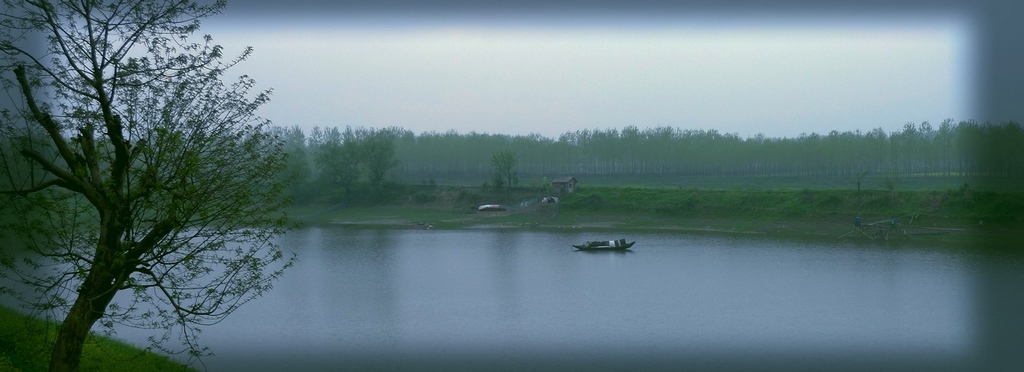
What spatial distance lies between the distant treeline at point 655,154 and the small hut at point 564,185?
63mm

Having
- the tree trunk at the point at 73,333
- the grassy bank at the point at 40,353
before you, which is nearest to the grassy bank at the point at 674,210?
the grassy bank at the point at 40,353

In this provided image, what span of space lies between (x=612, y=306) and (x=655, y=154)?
8.19 ft

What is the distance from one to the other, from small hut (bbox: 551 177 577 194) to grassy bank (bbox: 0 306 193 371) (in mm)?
4590

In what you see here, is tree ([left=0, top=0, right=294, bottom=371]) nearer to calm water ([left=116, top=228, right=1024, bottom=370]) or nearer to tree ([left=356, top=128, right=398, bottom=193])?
calm water ([left=116, top=228, right=1024, bottom=370])

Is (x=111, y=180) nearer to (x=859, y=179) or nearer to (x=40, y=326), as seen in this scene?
(x=40, y=326)

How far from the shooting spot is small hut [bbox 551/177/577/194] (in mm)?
7113

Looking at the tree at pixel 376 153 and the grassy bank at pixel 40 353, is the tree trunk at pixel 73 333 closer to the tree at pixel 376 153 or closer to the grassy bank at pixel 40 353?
the grassy bank at pixel 40 353

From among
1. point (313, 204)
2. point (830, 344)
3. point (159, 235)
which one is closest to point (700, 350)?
point (830, 344)

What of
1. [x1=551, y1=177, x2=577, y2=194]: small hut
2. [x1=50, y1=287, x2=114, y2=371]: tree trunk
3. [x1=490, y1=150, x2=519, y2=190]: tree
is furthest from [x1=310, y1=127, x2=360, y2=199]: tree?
[x1=50, y1=287, x2=114, y2=371]: tree trunk

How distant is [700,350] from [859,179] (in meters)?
4.31

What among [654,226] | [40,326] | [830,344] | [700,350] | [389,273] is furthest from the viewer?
[654,226]

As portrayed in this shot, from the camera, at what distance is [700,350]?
3.58 m

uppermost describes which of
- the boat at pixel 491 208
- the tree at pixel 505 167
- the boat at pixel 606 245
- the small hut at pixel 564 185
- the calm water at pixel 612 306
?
the tree at pixel 505 167

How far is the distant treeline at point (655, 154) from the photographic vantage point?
6.70 m
